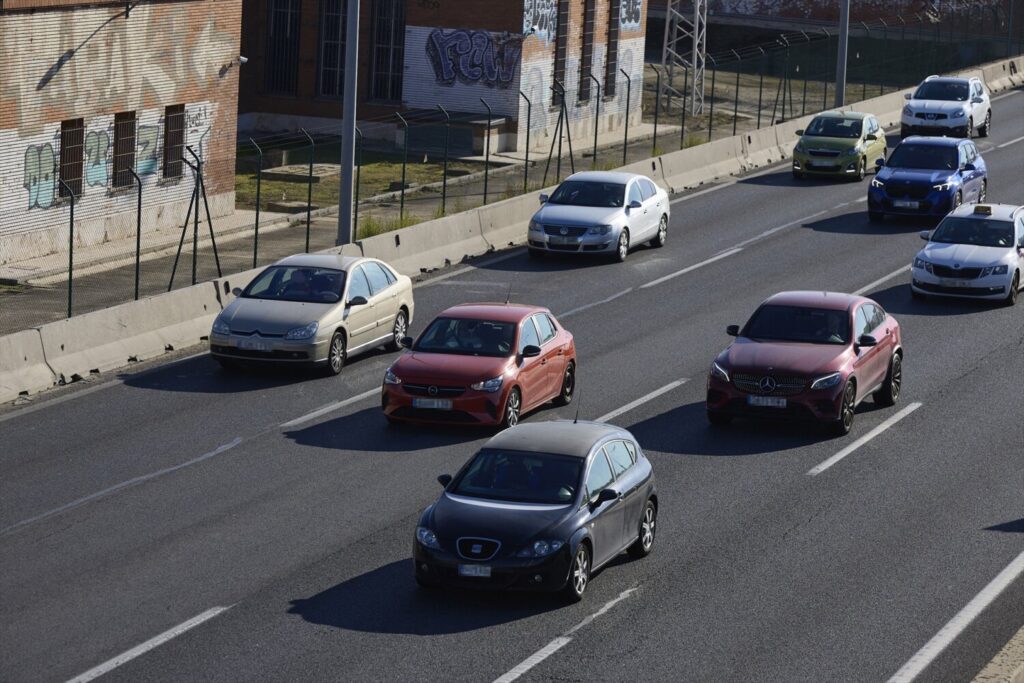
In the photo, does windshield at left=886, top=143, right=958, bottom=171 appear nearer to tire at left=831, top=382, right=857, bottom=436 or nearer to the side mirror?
tire at left=831, top=382, right=857, bottom=436

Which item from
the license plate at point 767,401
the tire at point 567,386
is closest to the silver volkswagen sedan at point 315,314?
the tire at point 567,386

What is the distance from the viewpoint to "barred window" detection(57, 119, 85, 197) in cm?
3306

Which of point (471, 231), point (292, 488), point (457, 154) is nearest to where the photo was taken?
point (292, 488)

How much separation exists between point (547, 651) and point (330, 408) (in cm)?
934

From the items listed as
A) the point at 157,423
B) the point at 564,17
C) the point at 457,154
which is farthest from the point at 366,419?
the point at 564,17

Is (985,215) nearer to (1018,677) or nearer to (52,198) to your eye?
(52,198)

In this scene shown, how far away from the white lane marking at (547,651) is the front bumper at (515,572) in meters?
0.42

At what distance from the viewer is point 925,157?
3803cm

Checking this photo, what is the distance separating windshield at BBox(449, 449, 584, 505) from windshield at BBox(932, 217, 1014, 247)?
54.2 ft

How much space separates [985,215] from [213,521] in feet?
57.4

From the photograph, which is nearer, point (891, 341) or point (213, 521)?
point (213, 521)

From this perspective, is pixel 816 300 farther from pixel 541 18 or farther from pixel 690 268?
pixel 541 18

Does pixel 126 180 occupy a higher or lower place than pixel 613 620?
higher

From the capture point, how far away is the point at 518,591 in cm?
1544
